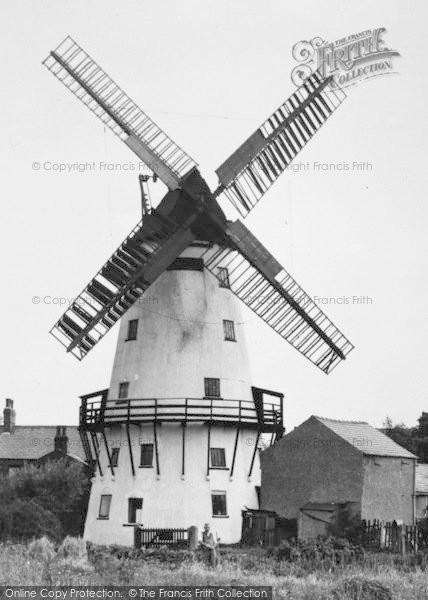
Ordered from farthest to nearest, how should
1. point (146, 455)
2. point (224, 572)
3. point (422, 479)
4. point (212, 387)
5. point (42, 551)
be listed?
1. point (422, 479)
2. point (212, 387)
3. point (146, 455)
4. point (42, 551)
5. point (224, 572)

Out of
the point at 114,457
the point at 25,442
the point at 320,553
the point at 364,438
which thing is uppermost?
the point at 364,438

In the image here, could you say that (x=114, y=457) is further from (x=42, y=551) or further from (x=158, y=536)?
(x=42, y=551)

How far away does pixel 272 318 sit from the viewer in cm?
3572

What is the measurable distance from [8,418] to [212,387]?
39.1 meters

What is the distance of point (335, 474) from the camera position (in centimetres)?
3534

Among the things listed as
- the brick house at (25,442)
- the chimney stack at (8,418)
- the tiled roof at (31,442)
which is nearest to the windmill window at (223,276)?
the brick house at (25,442)

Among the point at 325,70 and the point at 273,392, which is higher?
the point at 325,70

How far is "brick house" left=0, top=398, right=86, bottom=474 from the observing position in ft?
224

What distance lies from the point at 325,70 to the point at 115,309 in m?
10.3

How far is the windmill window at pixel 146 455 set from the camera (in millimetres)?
36091

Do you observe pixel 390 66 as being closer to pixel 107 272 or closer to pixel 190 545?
pixel 107 272

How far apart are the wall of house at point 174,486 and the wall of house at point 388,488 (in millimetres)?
4257

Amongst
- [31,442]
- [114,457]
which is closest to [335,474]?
[114,457]

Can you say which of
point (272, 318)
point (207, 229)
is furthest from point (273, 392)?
point (207, 229)
